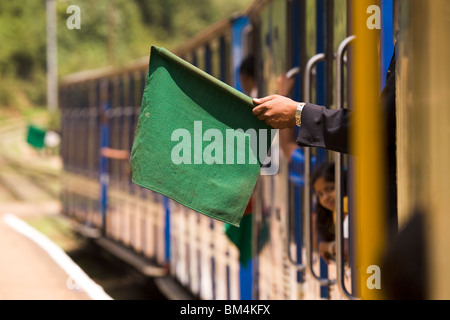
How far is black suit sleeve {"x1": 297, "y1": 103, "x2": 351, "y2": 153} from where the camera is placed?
2.75 metres

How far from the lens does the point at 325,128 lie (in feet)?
9.15

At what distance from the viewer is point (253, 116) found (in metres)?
3.08

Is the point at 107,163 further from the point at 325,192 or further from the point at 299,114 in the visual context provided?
the point at 299,114

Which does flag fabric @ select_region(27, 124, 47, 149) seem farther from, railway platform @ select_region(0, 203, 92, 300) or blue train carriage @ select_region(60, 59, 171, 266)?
railway platform @ select_region(0, 203, 92, 300)

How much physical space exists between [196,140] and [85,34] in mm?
78853

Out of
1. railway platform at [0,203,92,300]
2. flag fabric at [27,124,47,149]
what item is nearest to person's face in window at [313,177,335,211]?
railway platform at [0,203,92,300]

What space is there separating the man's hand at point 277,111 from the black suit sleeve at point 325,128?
0.09m

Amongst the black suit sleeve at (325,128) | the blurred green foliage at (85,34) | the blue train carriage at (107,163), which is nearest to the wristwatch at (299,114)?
the black suit sleeve at (325,128)

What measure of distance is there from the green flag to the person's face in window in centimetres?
58

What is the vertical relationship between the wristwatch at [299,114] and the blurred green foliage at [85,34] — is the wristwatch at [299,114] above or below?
below

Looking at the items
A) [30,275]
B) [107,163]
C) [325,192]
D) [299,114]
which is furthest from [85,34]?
[299,114]

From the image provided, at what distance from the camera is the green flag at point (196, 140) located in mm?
2996

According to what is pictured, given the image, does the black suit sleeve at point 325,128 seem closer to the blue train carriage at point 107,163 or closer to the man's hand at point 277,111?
the man's hand at point 277,111
